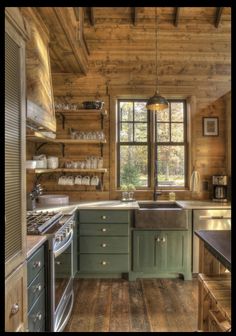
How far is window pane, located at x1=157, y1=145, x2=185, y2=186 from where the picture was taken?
4.18 metres

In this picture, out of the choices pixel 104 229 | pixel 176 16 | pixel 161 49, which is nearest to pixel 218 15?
pixel 176 16

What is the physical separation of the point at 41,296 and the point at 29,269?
370 millimetres

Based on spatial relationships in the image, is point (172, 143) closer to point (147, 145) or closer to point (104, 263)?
→ point (147, 145)

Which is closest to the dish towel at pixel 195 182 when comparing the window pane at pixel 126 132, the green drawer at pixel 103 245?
the window pane at pixel 126 132

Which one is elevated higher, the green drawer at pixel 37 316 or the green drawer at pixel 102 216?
the green drawer at pixel 102 216

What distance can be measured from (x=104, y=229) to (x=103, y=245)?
196mm

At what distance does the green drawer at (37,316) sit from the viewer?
64.6 inches

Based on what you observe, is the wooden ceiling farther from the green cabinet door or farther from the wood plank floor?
the wood plank floor

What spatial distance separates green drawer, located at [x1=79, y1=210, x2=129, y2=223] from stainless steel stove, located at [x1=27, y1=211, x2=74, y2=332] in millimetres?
609

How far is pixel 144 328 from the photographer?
2.36 metres

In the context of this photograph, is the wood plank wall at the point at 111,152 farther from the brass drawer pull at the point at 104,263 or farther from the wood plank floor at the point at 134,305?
the wood plank floor at the point at 134,305

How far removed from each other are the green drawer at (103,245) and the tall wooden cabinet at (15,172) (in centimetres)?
196

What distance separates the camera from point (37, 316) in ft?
5.81

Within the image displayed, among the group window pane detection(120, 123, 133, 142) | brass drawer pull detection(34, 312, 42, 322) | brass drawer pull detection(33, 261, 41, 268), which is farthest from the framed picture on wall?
brass drawer pull detection(34, 312, 42, 322)
